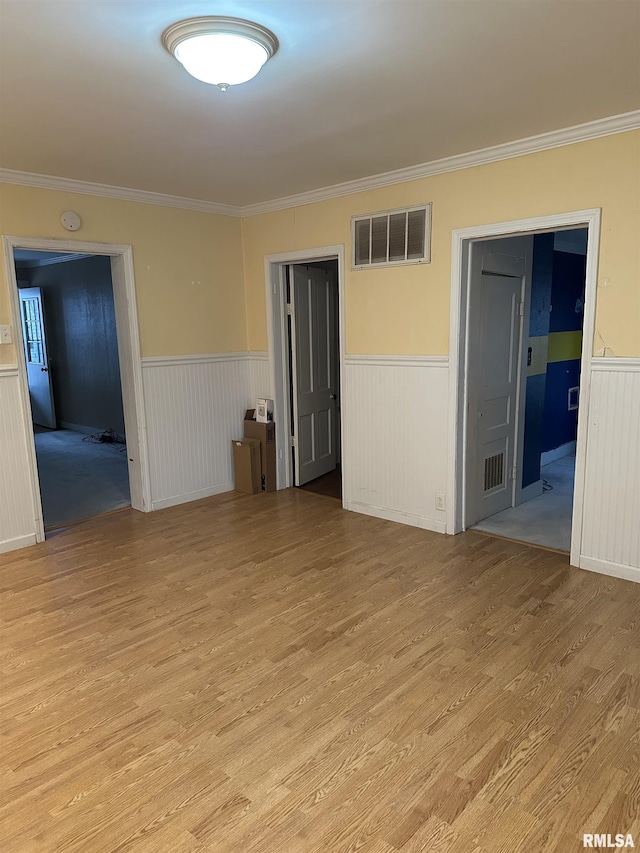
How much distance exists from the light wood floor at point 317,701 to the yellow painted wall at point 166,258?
6.64ft

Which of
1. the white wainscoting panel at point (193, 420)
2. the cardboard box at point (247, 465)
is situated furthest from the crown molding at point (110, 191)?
the cardboard box at point (247, 465)

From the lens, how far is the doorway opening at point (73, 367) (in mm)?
6801

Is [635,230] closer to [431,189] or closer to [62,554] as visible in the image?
[431,189]

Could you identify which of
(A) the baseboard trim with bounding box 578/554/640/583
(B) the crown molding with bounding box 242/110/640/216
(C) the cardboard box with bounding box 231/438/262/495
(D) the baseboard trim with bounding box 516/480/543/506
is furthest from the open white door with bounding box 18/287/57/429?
(A) the baseboard trim with bounding box 578/554/640/583

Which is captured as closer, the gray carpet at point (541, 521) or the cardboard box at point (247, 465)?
the gray carpet at point (541, 521)

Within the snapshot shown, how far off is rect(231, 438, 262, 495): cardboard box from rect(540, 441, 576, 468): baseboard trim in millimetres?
3157

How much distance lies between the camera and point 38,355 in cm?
914

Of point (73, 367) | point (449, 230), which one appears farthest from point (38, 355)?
point (449, 230)

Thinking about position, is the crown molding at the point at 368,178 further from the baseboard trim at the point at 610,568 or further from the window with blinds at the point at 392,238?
the baseboard trim at the point at 610,568

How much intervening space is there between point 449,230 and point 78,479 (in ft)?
14.5

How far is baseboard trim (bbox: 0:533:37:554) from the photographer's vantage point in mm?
4039

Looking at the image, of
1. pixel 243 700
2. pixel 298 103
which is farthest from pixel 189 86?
pixel 243 700

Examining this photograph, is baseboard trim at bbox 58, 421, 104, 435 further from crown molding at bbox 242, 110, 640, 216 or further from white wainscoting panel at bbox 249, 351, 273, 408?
crown molding at bbox 242, 110, 640, 216

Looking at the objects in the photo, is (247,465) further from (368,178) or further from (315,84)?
(315,84)
